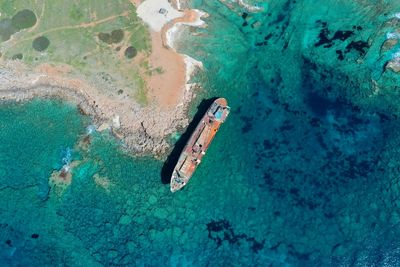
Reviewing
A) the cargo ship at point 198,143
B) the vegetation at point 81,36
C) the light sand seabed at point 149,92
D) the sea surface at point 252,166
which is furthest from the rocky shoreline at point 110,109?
the cargo ship at point 198,143

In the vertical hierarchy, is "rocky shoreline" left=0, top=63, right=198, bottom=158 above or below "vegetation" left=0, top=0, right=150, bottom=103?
below

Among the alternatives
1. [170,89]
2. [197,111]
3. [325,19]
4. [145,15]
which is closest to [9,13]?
[145,15]

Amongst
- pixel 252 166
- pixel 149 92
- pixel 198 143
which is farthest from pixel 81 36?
pixel 252 166

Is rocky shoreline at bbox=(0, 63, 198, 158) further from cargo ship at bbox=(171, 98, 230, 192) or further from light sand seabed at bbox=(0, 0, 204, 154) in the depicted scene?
cargo ship at bbox=(171, 98, 230, 192)

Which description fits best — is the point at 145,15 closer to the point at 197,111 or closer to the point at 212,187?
the point at 197,111

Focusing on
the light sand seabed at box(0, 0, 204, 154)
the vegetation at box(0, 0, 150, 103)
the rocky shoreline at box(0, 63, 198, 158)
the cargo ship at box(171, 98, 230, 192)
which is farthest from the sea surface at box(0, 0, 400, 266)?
the vegetation at box(0, 0, 150, 103)

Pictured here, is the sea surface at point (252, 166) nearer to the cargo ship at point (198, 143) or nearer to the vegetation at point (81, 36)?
the cargo ship at point (198, 143)

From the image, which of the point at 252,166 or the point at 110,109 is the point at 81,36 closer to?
the point at 110,109
